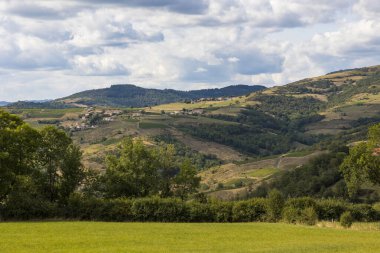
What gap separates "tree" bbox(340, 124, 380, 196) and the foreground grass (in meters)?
14.9

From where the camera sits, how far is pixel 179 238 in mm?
44031

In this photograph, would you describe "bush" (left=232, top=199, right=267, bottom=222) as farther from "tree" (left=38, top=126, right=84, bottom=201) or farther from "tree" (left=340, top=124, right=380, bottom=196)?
"tree" (left=38, top=126, right=84, bottom=201)

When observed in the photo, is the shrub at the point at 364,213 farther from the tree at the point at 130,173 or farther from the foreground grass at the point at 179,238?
the tree at the point at 130,173

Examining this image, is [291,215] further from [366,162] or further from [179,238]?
[179,238]

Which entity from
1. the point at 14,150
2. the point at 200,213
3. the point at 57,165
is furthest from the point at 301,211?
the point at 14,150

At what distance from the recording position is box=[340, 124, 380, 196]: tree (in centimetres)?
6500

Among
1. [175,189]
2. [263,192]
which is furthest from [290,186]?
[175,189]

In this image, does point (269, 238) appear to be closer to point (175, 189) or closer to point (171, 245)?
point (171, 245)

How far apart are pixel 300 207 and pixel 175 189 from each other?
19.3 meters

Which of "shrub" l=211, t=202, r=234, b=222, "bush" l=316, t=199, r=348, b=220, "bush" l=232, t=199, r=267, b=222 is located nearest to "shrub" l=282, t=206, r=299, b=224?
"bush" l=232, t=199, r=267, b=222

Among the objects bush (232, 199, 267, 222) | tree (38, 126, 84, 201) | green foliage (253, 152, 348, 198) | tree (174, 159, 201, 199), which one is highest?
tree (38, 126, 84, 201)

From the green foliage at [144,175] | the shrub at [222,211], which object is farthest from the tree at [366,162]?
the green foliage at [144,175]

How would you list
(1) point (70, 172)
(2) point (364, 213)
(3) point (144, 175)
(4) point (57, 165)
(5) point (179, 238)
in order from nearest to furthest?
(5) point (179, 238) → (4) point (57, 165) → (1) point (70, 172) → (2) point (364, 213) → (3) point (144, 175)

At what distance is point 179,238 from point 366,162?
105 feet
